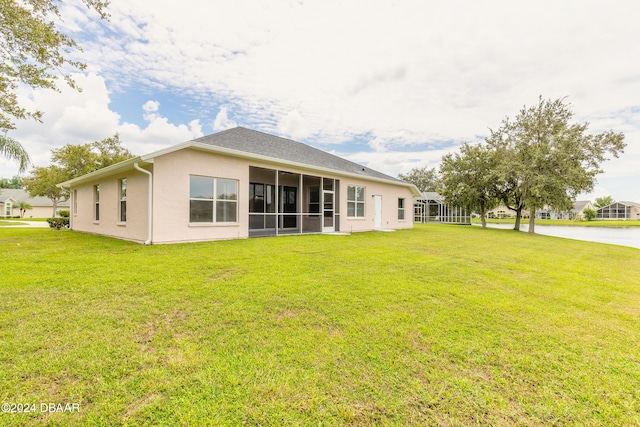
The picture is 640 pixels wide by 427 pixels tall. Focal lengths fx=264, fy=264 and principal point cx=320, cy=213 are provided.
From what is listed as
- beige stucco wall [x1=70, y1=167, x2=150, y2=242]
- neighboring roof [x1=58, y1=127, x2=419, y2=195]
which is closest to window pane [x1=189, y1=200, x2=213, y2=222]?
beige stucco wall [x1=70, y1=167, x2=150, y2=242]

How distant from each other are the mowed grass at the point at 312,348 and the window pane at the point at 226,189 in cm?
479

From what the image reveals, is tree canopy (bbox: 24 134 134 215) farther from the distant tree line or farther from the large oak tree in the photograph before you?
the large oak tree

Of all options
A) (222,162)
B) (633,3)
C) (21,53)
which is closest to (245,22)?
(222,162)

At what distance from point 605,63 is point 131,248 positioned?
2007 centimetres

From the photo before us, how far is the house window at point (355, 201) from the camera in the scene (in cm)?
1475

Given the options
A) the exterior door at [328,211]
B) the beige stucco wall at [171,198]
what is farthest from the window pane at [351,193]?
the beige stucco wall at [171,198]

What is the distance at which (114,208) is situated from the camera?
33.4 feet

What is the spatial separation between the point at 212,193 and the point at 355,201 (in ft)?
26.8

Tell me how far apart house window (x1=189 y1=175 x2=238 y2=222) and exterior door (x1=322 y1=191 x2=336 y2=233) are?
5146 mm

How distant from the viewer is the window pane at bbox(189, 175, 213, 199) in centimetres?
891

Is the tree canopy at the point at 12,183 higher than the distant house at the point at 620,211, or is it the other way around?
the tree canopy at the point at 12,183

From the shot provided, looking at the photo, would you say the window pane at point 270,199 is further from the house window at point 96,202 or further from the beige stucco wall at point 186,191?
the house window at point 96,202

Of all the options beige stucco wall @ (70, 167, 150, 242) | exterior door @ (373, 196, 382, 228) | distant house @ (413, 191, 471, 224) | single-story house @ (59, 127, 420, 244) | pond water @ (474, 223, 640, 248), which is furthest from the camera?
distant house @ (413, 191, 471, 224)

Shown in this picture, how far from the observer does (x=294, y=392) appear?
6.26ft
